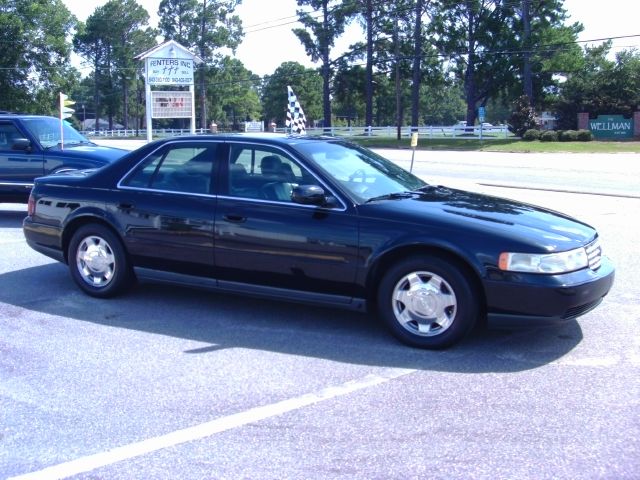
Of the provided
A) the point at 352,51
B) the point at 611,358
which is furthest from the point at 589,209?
the point at 352,51

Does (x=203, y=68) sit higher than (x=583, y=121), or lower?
higher

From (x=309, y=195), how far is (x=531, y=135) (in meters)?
40.7

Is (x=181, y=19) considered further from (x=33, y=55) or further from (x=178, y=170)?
(x=178, y=170)

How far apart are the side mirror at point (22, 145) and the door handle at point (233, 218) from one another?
Answer: 6777 mm

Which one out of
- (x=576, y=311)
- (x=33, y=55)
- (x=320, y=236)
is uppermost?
(x=33, y=55)

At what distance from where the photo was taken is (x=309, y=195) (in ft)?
17.0

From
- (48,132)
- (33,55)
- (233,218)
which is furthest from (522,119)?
(233,218)

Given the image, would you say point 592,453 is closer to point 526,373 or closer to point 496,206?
point 526,373

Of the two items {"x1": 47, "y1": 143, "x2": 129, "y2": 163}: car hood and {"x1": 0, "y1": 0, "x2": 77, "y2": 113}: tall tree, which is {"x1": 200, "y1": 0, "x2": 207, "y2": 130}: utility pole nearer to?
{"x1": 0, "y1": 0, "x2": 77, "y2": 113}: tall tree

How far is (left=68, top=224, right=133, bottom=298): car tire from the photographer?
6309 millimetres

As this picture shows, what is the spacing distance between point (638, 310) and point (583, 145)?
1423 inches

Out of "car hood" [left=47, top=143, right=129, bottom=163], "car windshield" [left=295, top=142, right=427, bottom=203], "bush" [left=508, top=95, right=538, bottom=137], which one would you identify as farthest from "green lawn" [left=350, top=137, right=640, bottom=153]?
"car windshield" [left=295, top=142, right=427, bottom=203]

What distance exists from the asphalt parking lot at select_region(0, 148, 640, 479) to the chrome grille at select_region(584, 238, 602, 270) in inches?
23.5

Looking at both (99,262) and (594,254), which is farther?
(99,262)
